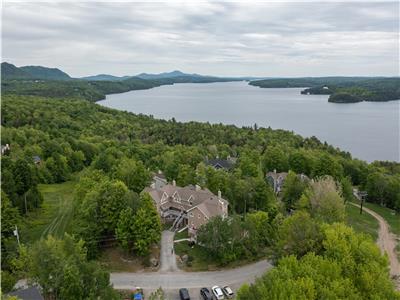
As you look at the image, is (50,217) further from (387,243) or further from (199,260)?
(387,243)

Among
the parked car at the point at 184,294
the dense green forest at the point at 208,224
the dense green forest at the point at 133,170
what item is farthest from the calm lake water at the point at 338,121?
the parked car at the point at 184,294

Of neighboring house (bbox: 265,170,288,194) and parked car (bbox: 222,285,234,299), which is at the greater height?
neighboring house (bbox: 265,170,288,194)

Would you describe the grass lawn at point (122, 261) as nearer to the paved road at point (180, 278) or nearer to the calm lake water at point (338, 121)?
the paved road at point (180, 278)

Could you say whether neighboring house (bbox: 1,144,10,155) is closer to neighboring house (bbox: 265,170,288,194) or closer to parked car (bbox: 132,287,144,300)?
neighboring house (bbox: 265,170,288,194)

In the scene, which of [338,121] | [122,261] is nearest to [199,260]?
[122,261]

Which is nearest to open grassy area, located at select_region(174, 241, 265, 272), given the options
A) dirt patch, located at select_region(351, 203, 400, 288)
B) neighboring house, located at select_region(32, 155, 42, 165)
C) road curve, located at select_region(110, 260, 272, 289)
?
road curve, located at select_region(110, 260, 272, 289)

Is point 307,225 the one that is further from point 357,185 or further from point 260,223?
point 357,185

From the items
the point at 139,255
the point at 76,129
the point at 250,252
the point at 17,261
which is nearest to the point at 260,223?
the point at 250,252
